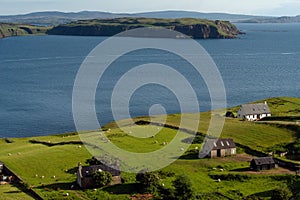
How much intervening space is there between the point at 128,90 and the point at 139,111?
Result: 27.9 m

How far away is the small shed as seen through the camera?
200ft

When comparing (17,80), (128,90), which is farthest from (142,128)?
(17,80)

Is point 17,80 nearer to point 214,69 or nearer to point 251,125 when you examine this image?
point 214,69

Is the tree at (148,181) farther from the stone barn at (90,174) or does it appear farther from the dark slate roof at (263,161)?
the dark slate roof at (263,161)

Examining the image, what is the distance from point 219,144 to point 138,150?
11509 mm

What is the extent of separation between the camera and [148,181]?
5400cm

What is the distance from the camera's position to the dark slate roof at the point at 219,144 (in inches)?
2625

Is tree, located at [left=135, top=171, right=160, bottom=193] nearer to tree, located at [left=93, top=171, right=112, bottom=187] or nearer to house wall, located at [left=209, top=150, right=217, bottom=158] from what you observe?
tree, located at [left=93, top=171, right=112, bottom=187]

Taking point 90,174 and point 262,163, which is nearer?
point 90,174

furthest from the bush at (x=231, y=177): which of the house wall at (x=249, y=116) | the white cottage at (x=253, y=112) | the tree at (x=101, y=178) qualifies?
the white cottage at (x=253, y=112)

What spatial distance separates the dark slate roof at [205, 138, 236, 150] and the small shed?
5984 mm

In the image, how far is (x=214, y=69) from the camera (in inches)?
7849

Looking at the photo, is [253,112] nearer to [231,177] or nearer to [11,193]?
[231,177]

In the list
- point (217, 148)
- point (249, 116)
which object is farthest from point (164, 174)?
point (249, 116)
